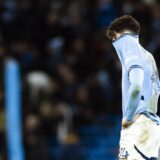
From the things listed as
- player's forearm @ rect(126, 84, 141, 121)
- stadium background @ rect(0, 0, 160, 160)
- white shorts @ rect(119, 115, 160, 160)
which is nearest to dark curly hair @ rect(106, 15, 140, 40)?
player's forearm @ rect(126, 84, 141, 121)

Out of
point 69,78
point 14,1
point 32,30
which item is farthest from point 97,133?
point 14,1

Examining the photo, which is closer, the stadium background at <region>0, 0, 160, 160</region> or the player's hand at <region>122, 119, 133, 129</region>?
the player's hand at <region>122, 119, 133, 129</region>

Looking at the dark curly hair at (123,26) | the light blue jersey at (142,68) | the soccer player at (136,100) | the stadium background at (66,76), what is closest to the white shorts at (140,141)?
the soccer player at (136,100)

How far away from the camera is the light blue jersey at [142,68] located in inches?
331

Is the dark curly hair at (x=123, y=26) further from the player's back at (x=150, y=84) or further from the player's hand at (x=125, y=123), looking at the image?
the player's hand at (x=125, y=123)

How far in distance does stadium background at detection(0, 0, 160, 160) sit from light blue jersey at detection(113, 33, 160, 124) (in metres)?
6.89

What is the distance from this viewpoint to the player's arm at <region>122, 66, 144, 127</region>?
26.8 feet

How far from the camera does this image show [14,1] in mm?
18734

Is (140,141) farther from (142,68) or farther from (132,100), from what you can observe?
(142,68)

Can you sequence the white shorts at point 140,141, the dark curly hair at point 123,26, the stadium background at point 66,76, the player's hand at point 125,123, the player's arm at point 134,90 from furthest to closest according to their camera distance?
the stadium background at point 66,76, the dark curly hair at point 123,26, the white shorts at point 140,141, the player's hand at point 125,123, the player's arm at point 134,90

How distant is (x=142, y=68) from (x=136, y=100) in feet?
1.10

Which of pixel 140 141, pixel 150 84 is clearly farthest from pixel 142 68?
pixel 140 141

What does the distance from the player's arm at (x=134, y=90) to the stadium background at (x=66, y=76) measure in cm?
711

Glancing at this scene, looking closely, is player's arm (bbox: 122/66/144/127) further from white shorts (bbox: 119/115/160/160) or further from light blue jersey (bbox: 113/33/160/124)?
white shorts (bbox: 119/115/160/160)
